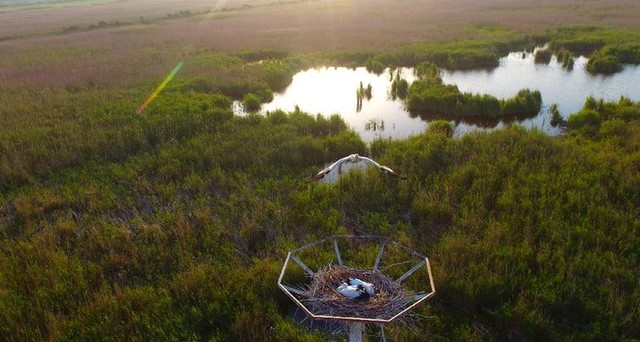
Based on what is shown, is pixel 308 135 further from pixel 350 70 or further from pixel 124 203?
pixel 350 70

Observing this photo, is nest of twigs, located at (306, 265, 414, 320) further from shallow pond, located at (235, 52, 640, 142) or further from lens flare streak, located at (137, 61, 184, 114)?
lens flare streak, located at (137, 61, 184, 114)

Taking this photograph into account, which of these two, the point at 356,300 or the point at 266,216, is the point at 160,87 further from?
the point at 356,300

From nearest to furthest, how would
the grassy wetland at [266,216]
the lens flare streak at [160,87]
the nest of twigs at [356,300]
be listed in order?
1. the nest of twigs at [356,300]
2. the grassy wetland at [266,216]
3. the lens flare streak at [160,87]

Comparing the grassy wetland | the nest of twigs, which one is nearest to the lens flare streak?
the grassy wetland

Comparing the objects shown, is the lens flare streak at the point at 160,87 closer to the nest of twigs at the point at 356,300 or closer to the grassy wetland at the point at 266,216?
the grassy wetland at the point at 266,216

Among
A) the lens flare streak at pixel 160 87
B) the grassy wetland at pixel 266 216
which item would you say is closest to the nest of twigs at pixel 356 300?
the grassy wetland at pixel 266 216

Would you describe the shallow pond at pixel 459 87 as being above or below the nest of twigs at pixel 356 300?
below

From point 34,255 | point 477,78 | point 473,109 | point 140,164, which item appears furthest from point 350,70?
point 34,255
